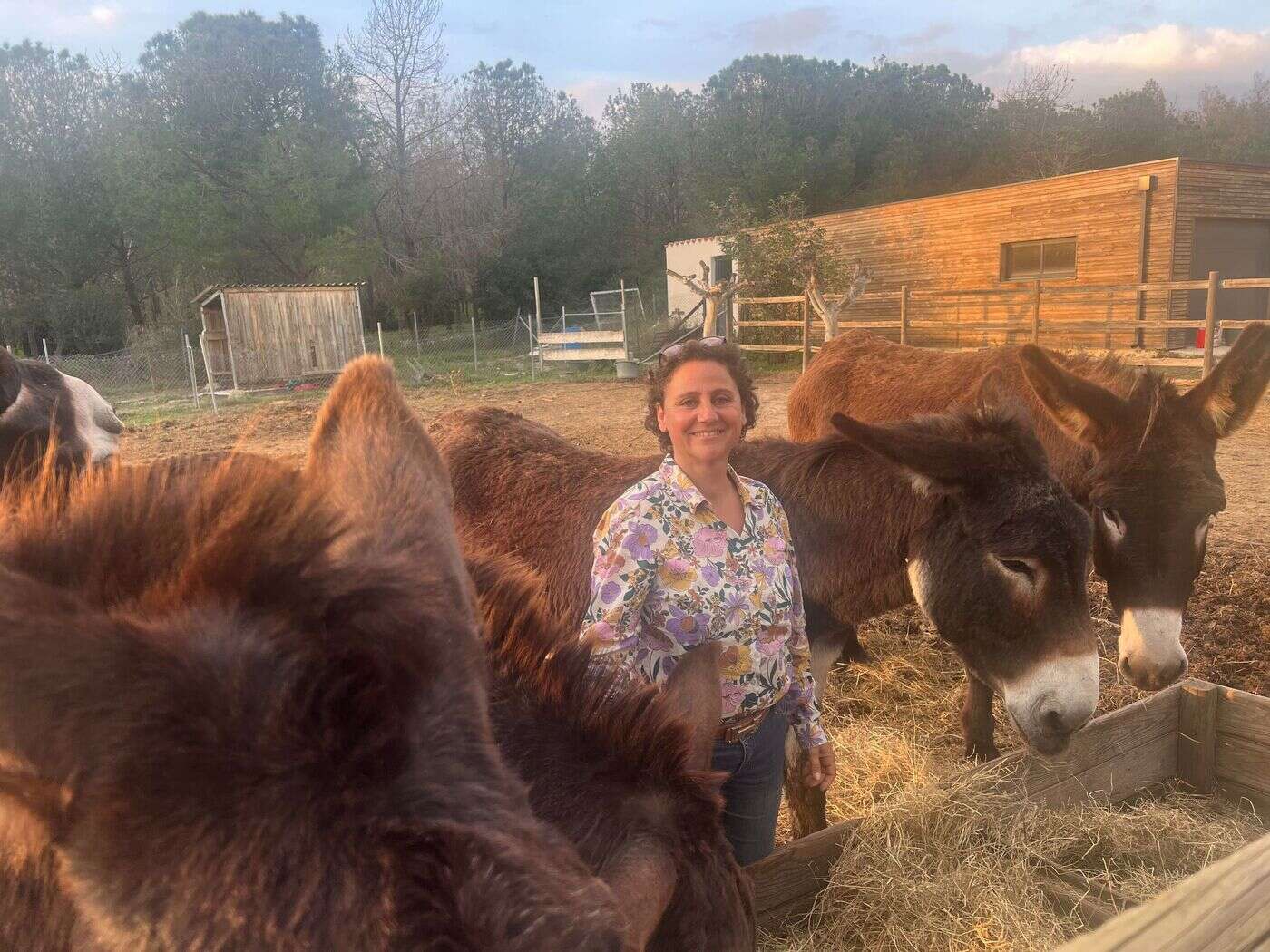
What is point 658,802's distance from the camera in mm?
1081

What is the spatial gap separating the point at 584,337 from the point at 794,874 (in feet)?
72.8

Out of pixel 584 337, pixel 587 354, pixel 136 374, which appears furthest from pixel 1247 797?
pixel 136 374

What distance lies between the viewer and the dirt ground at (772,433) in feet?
16.0

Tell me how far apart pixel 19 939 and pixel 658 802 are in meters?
0.69

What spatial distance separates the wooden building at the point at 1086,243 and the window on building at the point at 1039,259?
26 mm

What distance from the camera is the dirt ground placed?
4891 mm

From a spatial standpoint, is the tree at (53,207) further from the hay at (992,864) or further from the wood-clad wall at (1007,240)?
the hay at (992,864)

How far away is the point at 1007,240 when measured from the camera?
72.4ft

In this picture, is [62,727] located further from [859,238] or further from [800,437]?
[859,238]

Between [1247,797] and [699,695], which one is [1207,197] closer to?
[1247,797]

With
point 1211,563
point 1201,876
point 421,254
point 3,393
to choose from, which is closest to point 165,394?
point 421,254

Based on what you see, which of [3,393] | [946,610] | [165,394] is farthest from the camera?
[165,394]

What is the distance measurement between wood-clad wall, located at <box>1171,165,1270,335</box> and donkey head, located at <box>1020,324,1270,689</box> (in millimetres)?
17801

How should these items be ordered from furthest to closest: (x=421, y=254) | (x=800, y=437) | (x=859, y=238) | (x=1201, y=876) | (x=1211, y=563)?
(x=421, y=254) < (x=859, y=238) < (x=800, y=437) < (x=1211, y=563) < (x=1201, y=876)
